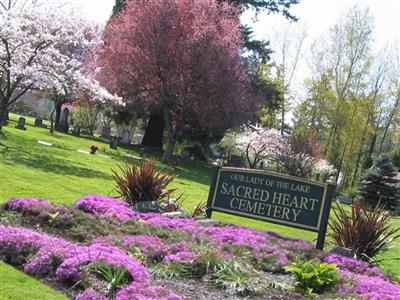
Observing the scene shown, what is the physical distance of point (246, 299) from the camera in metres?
5.85

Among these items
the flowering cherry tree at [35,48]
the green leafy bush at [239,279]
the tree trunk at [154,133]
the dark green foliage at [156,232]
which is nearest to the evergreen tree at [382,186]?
the tree trunk at [154,133]

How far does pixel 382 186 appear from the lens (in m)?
30.6

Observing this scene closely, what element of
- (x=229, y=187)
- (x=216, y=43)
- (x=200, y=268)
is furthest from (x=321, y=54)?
(x=200, y=268)

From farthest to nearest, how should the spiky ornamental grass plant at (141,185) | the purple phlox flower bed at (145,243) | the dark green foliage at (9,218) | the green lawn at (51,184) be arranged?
1. the spiky ornamental grass plant at (141,185)
2. the dark green foliage at (9,218)
3. the purple phlox flower bed at (145,243)
4. the green lawn at (51,184)

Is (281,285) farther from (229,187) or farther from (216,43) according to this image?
(216,43)

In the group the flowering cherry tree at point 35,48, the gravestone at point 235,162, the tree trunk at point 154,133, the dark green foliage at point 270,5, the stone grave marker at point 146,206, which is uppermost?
the dark green foliage at point 270,5

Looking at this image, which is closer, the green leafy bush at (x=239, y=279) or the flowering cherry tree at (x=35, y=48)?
the green leafy bush at (x=239, y=279)

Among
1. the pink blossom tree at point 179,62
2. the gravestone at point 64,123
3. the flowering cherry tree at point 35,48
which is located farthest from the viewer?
the gravestone at point 64,123

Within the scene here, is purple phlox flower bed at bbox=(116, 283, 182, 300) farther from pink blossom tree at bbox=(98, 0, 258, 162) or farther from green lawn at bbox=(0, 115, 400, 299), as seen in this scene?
pink blossom tree at bbox=(98, 0, 258, 162)

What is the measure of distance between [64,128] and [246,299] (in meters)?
38.1

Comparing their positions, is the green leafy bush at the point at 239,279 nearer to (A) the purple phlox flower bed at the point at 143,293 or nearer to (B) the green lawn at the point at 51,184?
(A) the purple phlox flower bed at the point at 143,293

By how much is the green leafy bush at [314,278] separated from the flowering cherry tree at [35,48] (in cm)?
1433

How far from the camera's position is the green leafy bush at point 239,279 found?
613 cm

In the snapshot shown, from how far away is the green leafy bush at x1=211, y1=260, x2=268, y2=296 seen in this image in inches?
A: 241
